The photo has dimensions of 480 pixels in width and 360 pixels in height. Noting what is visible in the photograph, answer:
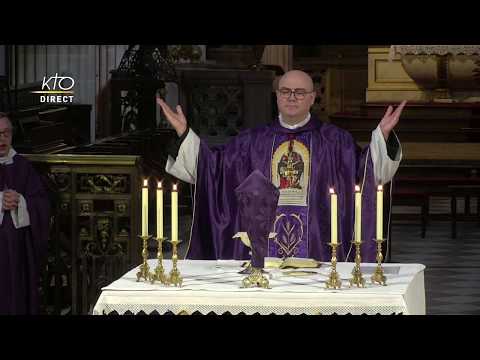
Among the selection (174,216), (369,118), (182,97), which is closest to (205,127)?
(182,97)

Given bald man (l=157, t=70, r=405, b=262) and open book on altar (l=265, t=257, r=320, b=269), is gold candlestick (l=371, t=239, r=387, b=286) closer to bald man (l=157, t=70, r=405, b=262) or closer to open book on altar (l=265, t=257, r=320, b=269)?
open book on altar (l=265, t=257, r=320, b=269)

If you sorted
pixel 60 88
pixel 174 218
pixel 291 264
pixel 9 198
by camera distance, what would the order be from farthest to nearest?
pixel 60 88
pixel 9 198
pixel 291 264
pixel 174 218

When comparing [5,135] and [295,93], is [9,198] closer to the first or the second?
[5,135]

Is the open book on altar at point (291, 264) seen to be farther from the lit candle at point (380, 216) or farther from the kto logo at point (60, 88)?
the kto logo at point (60, 88)

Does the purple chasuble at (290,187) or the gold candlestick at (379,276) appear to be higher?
the purple chasuble at (290,187)

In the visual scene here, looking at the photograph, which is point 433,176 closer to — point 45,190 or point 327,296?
point 45,190

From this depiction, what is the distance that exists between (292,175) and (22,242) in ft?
5.71

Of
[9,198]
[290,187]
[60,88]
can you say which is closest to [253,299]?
[290,187]

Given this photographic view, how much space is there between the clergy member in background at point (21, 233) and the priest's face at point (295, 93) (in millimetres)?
1678

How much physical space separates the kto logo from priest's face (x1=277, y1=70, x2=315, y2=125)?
1152 cm

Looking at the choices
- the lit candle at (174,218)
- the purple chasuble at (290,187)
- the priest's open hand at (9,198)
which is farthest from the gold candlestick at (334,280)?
the priest's open hand at (9,198)

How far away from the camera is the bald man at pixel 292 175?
25.2 ft

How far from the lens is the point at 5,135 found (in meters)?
8.34

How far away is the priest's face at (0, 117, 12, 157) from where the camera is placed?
821cm
